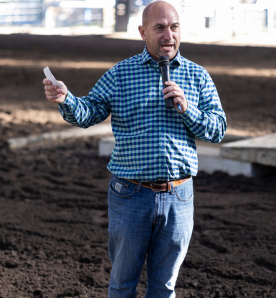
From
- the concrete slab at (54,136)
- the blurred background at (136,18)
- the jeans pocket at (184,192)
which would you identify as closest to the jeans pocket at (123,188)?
the jeans pocket at (184,192)

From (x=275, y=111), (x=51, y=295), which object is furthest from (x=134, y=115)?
(x=275, y=111)

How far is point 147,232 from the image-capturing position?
7.33ft

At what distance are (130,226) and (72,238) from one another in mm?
1975

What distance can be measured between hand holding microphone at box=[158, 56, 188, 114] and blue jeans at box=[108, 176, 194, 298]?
431 millimetres

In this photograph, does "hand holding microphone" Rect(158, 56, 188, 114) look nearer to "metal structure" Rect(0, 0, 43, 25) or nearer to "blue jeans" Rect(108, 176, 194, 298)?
"blue jeans" Rect(108, 176, 194, 298)

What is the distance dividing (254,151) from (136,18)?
25531 mm

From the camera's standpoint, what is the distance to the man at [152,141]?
2.17 metres

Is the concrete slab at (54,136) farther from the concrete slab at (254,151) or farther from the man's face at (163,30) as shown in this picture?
the man's face at (163,30)

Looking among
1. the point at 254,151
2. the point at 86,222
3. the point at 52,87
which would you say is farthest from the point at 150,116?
the point at 254,151

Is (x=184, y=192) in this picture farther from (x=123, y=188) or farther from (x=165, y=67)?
(x=165, y=67)

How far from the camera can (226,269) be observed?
3.43 meters

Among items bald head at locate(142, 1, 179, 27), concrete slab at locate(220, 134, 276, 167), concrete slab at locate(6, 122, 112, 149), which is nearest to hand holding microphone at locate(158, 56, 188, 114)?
bald head at locate(142, 1, 179, 27)

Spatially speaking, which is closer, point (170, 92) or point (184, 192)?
point (170, 92)

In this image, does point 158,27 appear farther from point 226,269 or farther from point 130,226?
point 226,269
